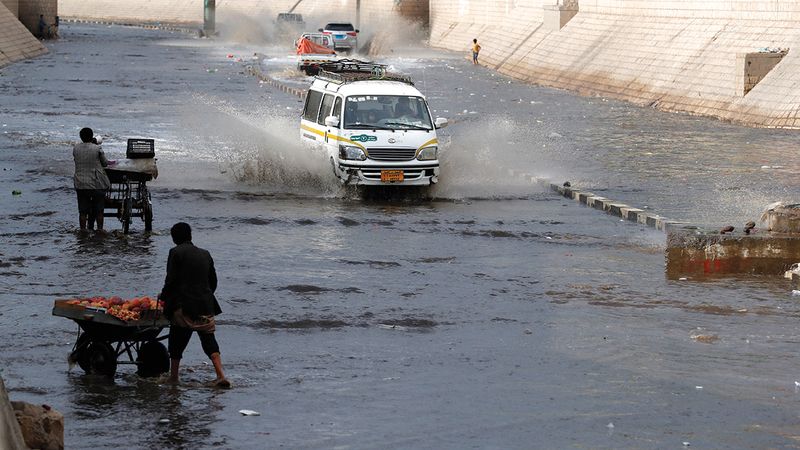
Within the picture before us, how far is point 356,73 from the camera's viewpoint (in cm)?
2638

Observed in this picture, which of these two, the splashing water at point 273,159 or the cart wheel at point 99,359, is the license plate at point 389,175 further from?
the cart wheel at point 99,359

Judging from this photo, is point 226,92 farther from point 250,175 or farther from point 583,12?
point 250,175

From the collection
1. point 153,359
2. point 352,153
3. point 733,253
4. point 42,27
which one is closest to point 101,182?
point 352,153

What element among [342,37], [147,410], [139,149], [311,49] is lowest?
[147,410]

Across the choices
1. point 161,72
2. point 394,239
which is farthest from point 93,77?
point 394,239

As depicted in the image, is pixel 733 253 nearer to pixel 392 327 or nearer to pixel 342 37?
pixel 392 327

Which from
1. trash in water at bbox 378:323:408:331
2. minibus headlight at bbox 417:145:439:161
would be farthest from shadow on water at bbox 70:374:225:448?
minibus headlight at bbox 417:145:439:161

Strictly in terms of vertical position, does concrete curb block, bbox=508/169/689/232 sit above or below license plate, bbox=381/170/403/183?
below

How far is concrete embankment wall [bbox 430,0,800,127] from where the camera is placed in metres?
38.5

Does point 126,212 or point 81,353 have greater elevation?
point 126,212

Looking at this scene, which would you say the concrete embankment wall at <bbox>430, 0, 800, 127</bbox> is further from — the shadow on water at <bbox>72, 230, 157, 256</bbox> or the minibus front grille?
the shadow on water at <bbox>72, 230, 157, 256</bbox>

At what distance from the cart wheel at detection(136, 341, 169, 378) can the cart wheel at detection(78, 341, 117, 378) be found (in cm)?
23

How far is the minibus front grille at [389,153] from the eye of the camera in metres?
23.0

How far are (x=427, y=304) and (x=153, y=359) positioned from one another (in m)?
4.14
